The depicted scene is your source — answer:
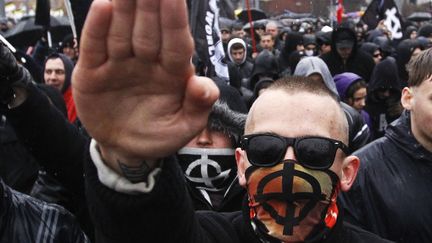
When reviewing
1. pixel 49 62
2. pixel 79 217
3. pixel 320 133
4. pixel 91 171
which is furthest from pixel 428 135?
pixel 49 62

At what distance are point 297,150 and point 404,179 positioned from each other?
95cm

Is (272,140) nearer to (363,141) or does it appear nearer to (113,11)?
(113,11)

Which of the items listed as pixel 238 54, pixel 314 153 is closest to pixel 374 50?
pixel 238 54

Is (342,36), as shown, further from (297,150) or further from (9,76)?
(297,150)

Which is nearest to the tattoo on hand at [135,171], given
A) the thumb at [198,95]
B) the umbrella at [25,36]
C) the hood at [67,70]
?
the thumb at [198,95]

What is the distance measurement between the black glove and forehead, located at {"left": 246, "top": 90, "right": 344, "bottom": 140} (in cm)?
75

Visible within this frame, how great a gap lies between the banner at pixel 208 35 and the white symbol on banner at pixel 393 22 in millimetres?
6438

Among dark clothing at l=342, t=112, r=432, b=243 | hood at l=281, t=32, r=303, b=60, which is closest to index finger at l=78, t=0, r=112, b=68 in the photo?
dark clothing at l=342, t=112, r=432, b=243

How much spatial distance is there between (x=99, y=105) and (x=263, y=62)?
5.99m

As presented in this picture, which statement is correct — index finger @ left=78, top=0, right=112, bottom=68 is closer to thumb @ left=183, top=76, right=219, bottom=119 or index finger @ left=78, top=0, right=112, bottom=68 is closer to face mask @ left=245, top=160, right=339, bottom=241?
thumb @ left=183, top=76, right=219, bottom=119

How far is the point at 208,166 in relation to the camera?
2.60m

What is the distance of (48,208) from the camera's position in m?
2.14

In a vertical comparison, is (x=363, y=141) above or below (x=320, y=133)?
below

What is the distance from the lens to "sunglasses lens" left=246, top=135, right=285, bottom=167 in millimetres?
1681
